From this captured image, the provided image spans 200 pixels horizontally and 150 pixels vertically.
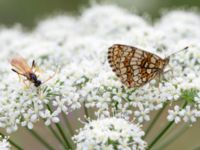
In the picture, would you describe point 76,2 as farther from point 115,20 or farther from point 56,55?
point 56,55

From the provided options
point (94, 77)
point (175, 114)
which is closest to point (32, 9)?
point (94, 77)

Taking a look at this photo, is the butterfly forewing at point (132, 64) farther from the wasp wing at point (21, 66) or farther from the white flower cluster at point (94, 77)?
the wasp wing at point (21, 66)

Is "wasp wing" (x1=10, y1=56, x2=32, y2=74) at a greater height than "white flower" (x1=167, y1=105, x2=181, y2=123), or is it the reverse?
"wasp wing" (x1=10, y1=56, x2=32, y2=74)

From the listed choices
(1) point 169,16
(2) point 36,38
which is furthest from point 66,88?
(1) point 169,16

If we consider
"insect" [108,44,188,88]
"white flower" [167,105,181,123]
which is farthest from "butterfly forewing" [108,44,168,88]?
"white flower" [167,105,181,123]

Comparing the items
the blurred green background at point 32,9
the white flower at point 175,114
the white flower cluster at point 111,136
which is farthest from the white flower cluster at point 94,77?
the blurred green background at point 32,9

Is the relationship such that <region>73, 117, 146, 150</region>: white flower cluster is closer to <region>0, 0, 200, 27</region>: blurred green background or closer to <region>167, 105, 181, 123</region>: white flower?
<region>167, 105, 181, 123</region>: white flower
